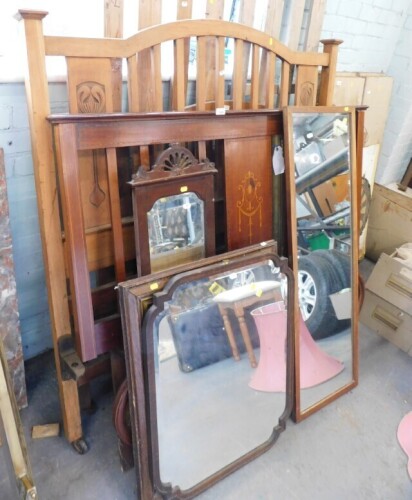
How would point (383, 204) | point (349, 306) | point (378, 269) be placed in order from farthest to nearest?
A: point (383, 204)
point (378, 269)
point (349, 306)

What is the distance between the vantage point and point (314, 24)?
1800 millimetres

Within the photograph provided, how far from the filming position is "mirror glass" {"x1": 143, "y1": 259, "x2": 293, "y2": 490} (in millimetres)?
1219

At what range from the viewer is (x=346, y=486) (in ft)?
4.59

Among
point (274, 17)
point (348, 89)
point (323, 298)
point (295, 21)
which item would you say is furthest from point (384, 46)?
point (323, 298)

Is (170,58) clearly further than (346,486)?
Yes

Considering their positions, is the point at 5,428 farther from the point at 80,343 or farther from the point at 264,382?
the point at 264,382

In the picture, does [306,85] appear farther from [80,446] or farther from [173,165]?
[80,446]

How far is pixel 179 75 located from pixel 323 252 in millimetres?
914

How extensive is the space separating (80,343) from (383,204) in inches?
85.5

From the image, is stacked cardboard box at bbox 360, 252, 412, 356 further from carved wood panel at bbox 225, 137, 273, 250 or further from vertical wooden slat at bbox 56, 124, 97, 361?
vertical wooden slat at bbox 56, 124, 97, 361

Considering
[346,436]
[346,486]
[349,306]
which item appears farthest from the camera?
[349,306]

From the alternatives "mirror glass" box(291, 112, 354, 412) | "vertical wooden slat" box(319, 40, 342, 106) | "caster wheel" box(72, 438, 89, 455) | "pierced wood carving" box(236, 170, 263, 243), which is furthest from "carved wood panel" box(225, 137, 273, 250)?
"caster wheel" box(72, 438, 89, 455)

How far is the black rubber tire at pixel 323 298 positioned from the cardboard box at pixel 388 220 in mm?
1066

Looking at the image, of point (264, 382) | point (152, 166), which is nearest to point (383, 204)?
point (264, 382)
